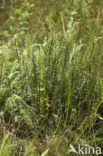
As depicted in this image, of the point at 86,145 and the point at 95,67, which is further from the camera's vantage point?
the point at 95,67

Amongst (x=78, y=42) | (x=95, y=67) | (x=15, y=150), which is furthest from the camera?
(x=78, y=42)

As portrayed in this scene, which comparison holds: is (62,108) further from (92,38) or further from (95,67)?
(92,38)

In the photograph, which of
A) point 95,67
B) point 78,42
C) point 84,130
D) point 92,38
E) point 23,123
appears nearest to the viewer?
point 84,130

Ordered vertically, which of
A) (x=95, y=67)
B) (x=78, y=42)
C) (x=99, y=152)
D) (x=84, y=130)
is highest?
(x=78, y=42)

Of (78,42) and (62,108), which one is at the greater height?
(78,42)

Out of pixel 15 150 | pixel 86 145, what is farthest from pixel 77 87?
pixel 15 150

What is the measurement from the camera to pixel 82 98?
6.18ft

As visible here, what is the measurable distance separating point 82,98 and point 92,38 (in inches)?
20.8

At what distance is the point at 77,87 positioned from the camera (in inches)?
74.8

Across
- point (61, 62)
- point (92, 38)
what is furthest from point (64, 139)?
point (92, 38)

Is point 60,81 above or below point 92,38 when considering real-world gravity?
below

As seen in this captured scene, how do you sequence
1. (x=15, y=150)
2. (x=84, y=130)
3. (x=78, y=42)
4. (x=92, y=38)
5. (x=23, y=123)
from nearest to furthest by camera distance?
(x=15, y=150) → (x=84, y=130) → (x=23, y=123) → (x=92, y=38) → (x=78, y=42)

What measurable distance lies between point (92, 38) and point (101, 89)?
49 cm

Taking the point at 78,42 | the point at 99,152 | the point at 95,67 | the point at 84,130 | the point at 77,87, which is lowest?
the point at 99,152
